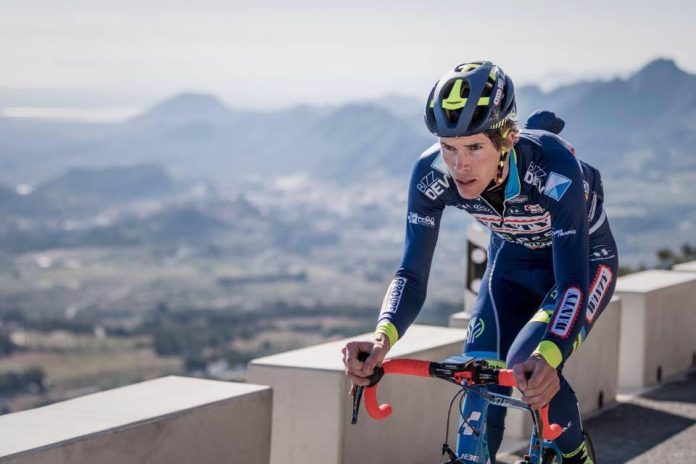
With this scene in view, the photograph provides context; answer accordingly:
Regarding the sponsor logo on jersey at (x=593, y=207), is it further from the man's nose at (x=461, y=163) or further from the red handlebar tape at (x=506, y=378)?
the red handlebar tape at (x=506, y=378)

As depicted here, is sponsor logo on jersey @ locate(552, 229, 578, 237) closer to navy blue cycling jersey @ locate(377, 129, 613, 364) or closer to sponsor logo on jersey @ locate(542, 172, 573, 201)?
navy blue cycling jersey @ locate(377, 129, 613, 364)

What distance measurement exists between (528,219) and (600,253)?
401mm

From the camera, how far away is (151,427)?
431cm

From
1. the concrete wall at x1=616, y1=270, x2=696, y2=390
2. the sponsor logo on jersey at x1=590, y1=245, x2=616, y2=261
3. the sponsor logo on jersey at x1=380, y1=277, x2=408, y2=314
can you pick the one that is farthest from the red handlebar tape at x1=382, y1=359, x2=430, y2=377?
the concrete wall at x1=616, y1=270, x2=696, y2=390

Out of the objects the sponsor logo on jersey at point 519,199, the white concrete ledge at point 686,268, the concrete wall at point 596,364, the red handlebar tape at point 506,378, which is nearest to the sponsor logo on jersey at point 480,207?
the sponsor logo on jersey at point 519,199

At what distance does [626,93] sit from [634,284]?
601 feet

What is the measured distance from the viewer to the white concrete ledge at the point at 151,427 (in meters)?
3.90

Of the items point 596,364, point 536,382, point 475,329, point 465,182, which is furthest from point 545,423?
point 596,364

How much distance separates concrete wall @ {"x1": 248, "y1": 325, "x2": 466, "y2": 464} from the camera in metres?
5.46

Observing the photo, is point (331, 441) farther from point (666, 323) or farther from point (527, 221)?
point (666, 323)

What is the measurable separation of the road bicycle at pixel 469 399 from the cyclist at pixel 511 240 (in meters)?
0.07

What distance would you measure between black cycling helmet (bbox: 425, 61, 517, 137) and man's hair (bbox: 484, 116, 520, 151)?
0.02 m

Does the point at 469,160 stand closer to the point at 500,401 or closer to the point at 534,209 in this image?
the point at 534,209

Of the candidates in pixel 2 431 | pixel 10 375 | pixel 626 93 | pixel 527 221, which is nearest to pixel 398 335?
pixel 527 221
